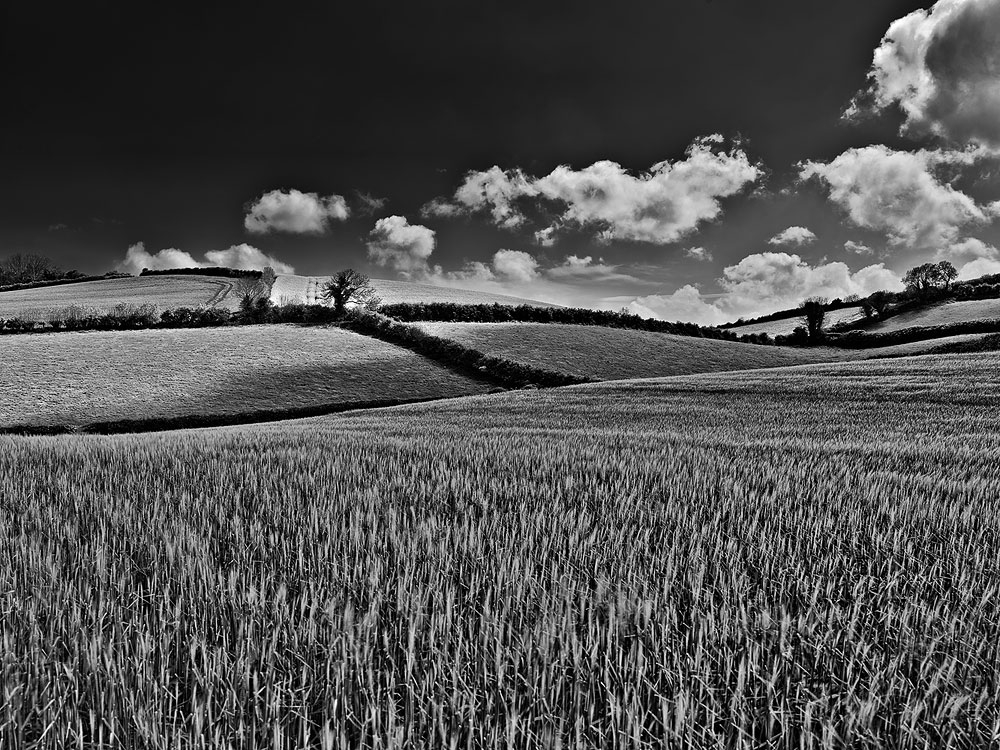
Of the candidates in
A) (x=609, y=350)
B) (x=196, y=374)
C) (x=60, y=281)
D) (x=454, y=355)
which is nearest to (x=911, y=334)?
(x=609, y=350)

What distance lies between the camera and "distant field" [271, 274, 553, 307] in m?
73.8

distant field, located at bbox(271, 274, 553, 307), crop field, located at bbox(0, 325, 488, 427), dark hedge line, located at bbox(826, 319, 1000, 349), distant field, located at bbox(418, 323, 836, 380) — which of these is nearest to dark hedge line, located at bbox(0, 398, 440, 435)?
crop field, located at bbox(0, 325, 488, 427)

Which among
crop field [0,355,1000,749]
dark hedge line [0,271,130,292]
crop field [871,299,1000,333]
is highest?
dark hedge line [0,271,130,292]

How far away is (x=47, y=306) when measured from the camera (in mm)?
63875

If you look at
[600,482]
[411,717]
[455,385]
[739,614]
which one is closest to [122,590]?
[411,717]

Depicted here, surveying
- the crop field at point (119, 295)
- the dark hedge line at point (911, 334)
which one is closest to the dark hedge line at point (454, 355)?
the crop field at point (119, 295)

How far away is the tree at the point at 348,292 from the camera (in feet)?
211

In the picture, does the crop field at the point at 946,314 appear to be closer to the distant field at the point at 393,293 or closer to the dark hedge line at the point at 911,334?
the dark hedge line at the point at 911,334

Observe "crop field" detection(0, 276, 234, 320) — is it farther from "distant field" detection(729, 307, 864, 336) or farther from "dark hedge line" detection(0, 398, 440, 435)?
"distant field" detection(729, 307, 864, 336)

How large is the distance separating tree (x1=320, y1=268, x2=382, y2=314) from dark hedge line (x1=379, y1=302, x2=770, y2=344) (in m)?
3.47

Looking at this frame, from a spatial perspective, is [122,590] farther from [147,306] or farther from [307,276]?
[307,276]

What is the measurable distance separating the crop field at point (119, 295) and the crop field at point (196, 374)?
18.3m

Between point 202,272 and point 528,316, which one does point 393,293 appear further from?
point 202,272

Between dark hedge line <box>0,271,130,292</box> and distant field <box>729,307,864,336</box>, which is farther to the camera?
dark hedge line <box>0,271,130,292</box>
